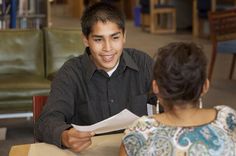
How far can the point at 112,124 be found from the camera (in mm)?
1593

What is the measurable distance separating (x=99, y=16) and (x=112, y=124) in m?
0.44

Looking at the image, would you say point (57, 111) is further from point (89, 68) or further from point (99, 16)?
point (99, 16)

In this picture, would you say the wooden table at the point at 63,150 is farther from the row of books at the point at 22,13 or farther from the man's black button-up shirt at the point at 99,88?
the row of books at the point at 22,13

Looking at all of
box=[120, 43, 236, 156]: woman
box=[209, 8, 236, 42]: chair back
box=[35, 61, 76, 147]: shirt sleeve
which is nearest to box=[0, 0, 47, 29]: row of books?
box=[209, 8, 236, 42]: chair back

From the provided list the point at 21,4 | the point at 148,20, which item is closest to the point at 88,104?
the point at 21,4

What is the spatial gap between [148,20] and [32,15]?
4602 millimetres

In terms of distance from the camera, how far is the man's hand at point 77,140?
1.44 meters

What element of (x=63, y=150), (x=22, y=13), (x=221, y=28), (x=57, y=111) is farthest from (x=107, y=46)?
(x=22, y=13)

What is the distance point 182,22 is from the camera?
10.5 meters

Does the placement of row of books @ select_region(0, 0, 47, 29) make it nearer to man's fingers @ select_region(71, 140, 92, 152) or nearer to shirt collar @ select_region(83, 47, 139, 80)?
shirt collar @ select_region(83, 47, 139, 80)

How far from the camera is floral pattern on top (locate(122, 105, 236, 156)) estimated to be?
1.21m

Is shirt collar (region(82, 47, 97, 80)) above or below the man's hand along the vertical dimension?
above

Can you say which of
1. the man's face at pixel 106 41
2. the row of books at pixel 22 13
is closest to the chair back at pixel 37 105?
the man's face at pixel 106 41

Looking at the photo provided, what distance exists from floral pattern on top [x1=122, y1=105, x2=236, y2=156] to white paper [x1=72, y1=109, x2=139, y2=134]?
31 centimetres
